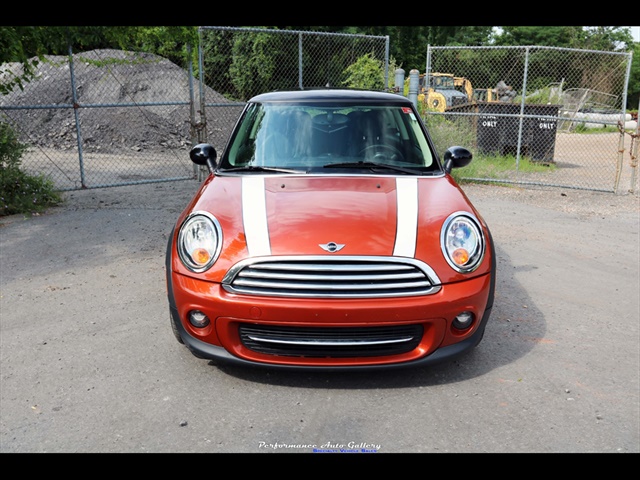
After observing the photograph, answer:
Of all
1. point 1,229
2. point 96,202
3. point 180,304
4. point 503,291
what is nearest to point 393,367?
point 180,304

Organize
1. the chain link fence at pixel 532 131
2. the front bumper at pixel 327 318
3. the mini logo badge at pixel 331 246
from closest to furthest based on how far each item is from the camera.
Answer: the front bumper at pixel 327 318
the mini logo badge at pixel 331 246
the chain link fence at pixel 532 131

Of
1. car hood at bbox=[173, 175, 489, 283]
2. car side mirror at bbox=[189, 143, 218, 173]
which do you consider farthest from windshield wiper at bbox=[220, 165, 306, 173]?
car side mirror at bbox=[189, 143, 218, 173]

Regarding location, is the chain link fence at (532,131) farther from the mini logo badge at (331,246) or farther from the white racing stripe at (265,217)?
the mini logo badge at (331,246)

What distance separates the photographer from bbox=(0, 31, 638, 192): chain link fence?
11320 mm

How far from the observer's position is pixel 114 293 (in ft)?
17.7

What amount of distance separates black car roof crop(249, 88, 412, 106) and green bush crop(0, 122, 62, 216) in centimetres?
444

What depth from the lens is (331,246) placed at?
3600mm

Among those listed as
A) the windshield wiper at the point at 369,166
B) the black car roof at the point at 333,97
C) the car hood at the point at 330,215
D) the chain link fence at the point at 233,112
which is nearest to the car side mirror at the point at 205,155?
the black car roof at the point at 333,97

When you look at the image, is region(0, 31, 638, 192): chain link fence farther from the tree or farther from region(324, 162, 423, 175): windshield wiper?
the tree

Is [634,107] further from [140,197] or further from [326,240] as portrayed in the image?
[326,240]

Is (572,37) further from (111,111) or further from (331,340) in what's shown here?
(331,340)

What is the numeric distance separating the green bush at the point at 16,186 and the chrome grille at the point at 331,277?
576 cm

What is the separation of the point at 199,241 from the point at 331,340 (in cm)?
97

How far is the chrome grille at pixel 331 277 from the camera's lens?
11.5 feet
